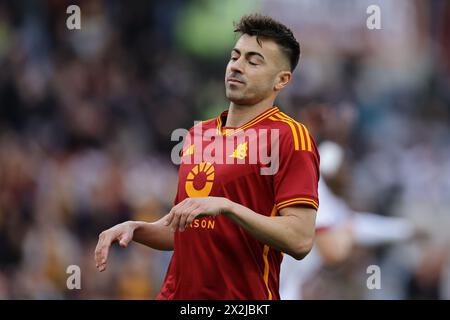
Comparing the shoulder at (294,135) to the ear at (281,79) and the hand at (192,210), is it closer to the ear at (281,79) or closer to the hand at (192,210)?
the ear at (281,79)

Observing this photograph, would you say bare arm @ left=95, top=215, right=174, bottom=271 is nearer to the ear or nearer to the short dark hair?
→ the ear

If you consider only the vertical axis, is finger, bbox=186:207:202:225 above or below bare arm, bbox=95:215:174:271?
above

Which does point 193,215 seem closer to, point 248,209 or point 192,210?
point 192,210

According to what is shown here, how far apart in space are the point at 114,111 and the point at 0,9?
2196mm

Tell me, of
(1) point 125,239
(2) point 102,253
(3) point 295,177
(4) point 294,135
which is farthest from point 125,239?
(4) point 294,135

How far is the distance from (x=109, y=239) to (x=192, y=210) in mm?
627

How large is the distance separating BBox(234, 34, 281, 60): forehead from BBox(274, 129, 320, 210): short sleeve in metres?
0.50

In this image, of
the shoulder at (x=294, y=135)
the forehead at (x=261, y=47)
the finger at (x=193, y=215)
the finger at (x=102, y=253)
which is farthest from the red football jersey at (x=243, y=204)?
the finger at (x=193, y=215)

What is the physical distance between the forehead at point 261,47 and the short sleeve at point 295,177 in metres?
0.50

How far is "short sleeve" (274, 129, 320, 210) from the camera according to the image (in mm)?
4473

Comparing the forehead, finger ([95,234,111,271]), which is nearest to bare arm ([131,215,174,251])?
finger ([95,234,111,271])

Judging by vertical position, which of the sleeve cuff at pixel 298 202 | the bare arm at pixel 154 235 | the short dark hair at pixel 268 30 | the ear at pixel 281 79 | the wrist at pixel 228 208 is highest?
the short dark hair at pixel 268 30

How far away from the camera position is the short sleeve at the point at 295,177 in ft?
14.7
